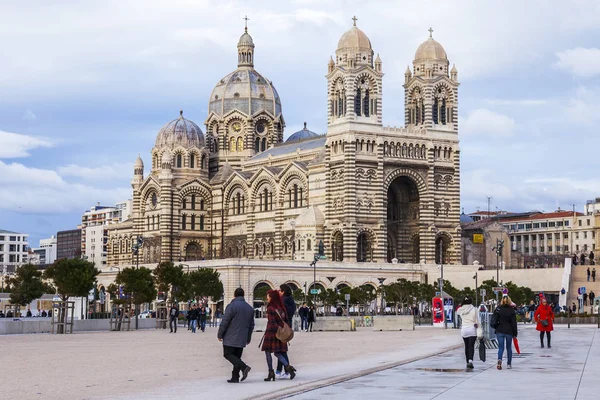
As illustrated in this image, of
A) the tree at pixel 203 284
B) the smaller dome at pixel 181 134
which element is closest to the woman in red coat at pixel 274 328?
the tree at pixel 203 284

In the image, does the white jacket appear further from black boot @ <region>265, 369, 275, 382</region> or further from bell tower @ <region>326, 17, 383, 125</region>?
bell tower @ <region>326, 17, 383, 125</region>

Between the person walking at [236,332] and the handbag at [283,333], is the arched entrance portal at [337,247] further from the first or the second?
the person walking at [236,332]

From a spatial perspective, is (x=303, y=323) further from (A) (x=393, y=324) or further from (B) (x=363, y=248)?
(B) (x=363, y=248)

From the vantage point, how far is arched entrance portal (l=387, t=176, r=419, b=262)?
10150 centimetres

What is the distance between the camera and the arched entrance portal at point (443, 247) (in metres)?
101

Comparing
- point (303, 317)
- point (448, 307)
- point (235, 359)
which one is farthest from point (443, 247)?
point (235, 359)

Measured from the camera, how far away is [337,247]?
97250 millimetres

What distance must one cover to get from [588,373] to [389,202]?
3138 inches

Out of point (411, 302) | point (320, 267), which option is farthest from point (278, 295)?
point (320, 267)

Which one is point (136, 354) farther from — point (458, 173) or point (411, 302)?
point (458, 173)

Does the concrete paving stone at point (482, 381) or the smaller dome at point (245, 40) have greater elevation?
the smaller dome at point (245, 40)

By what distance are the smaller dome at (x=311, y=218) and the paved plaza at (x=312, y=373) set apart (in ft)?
200

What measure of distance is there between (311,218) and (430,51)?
19.7 meters

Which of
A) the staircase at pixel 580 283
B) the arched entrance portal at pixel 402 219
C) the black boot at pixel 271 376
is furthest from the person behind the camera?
the arched entrance portal at pixel 402 219
